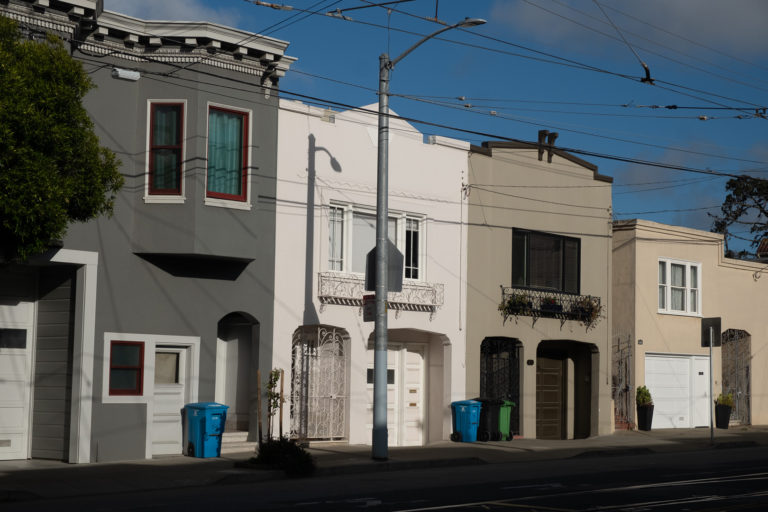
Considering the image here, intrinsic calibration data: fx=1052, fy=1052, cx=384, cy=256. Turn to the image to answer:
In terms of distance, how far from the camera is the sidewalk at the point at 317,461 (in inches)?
637

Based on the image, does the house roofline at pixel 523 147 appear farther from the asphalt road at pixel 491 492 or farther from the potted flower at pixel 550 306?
the asphalt road at pixel 491 492

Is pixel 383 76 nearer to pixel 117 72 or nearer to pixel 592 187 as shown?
pixel 117 72

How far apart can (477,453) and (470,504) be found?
9.45 metres

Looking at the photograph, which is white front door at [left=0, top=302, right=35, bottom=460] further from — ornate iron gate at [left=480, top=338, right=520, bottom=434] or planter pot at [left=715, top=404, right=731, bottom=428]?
planter pot at [left=715, top=404, right=731, bottom=428]

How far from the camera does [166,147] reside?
21.0m

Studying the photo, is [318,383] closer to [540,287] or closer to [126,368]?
[126,368]

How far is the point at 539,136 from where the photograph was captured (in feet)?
95.7

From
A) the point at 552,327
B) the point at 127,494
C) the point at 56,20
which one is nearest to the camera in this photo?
the point at 127,494

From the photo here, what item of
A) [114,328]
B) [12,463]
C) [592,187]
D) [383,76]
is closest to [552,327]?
[592,187]

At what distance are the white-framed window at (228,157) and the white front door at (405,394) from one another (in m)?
5.91

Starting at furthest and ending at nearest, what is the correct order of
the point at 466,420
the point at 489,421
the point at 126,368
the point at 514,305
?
the point at 514,305 → the point at 489,421 → the point at 466,420 → the point at 126,368

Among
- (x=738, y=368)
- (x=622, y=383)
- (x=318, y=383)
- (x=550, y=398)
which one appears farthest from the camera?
(x=738, y=368)

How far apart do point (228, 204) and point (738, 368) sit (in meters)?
21.5

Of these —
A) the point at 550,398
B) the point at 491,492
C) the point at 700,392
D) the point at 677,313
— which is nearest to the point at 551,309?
the point at 550,398
